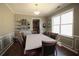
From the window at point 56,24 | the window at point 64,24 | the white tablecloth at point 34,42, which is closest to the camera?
the white tablecloth at point 34,42

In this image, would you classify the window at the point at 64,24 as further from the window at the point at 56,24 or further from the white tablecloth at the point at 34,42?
the white tablecloth at the point at 34,42

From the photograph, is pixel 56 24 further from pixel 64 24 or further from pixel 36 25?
pixel 36 25

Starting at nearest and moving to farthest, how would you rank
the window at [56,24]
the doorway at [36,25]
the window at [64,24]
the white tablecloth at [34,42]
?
the white tablecloth at [34,42] < the doorway at [36,25] < the window at [64,24] < the window at [56,24]

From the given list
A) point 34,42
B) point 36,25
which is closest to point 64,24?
point 36,25

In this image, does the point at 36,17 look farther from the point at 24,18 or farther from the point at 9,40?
the point at 9,40

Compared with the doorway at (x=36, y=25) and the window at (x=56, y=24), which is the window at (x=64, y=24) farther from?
the doorway at (x=36, y=25)

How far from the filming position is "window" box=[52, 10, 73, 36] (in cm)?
256

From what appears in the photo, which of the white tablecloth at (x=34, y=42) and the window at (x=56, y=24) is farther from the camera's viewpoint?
the window at (x=56, y=24)

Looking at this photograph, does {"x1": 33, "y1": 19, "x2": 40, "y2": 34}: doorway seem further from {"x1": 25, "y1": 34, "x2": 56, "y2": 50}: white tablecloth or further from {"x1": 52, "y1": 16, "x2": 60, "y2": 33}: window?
{"x1": 52, "y1": 16, "x2": 60, "y2": 33}: window

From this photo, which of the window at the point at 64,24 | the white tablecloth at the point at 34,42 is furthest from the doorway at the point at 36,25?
the window at the point at 64,24

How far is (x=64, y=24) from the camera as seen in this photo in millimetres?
2684

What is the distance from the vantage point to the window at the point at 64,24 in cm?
256

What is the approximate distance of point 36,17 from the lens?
2400 mm

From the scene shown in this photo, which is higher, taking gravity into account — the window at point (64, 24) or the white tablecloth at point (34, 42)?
the window at point (64, 24)
